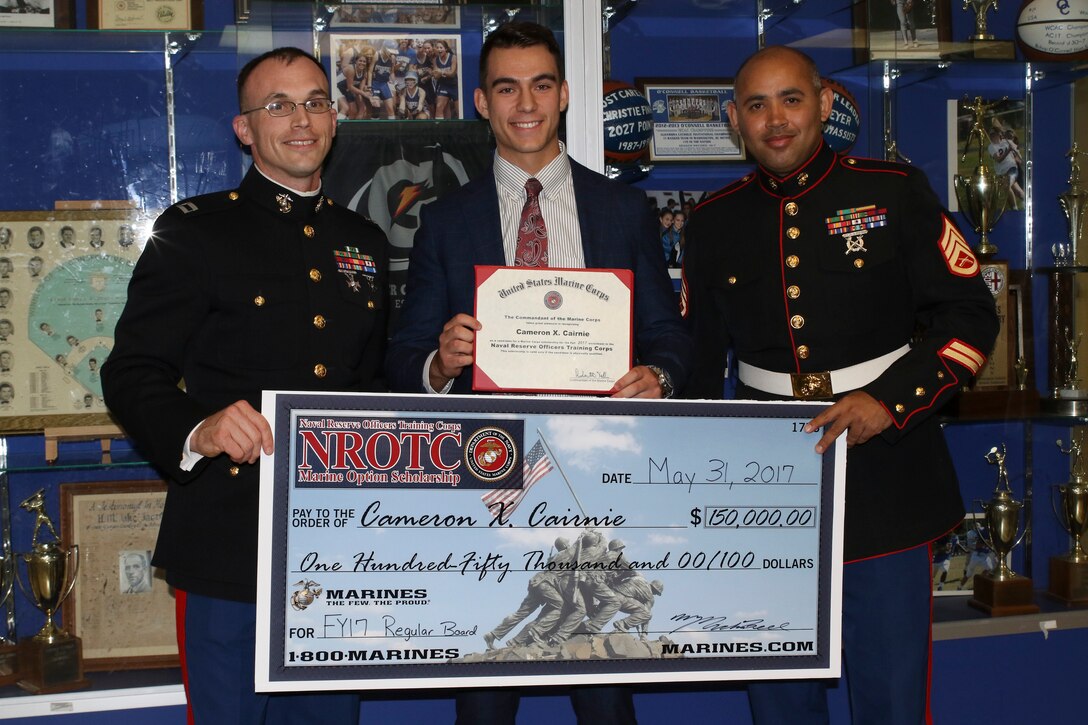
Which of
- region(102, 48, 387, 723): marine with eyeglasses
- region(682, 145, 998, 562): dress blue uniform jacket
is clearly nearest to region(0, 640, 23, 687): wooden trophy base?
region(102, 48, 387, 723): marine with eyeglasses

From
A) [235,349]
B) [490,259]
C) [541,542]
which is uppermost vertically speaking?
[490,259]

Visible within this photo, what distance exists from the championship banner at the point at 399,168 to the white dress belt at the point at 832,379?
117cm

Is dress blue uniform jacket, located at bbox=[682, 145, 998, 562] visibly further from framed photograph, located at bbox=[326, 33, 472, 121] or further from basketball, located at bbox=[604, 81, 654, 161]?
framed photograph, located at bbox=[326, 33, 472, 121]

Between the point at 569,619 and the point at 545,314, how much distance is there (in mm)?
639

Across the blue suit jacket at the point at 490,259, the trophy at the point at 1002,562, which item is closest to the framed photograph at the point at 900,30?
the trophy at the point at 1002,562

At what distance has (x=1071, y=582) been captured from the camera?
3686 millimetres

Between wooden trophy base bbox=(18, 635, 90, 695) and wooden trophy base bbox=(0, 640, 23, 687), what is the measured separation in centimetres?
2

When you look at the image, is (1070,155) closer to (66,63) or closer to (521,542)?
(521,542)

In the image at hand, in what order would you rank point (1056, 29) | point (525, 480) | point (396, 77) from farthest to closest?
1. point (1056, 29)
2. point (396, 77)
3. point (525, 480)

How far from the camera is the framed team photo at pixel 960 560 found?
150 inches

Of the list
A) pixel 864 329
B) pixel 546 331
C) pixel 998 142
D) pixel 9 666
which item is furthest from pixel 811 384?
pixel 9 666

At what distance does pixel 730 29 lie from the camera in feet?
12.8

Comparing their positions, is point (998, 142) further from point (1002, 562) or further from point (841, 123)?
point (1002, 562)

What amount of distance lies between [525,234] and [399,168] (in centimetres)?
77
